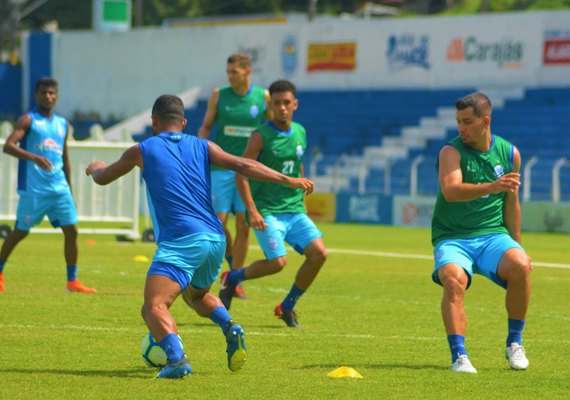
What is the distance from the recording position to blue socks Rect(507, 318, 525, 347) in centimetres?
927

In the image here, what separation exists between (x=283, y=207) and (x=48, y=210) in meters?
3.73

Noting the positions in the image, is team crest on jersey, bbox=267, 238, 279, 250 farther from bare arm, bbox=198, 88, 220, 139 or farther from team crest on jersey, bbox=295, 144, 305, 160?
bare arm, bbox=198, 88, 220, 139

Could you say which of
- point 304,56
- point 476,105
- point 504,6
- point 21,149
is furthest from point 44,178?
point 504,6

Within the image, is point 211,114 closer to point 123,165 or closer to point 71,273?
point 71,273

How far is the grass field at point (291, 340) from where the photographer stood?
8180 millimetres

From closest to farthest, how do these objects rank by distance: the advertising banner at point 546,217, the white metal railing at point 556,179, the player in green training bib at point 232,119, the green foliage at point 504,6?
the player in green training bib at point 232,119 → the white metal railing at point 556,179 → the advertising banner at point 546,217 → the green foliage at point 504,6

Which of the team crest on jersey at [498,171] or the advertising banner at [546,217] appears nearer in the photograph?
the team crest on jersey at [498,171]

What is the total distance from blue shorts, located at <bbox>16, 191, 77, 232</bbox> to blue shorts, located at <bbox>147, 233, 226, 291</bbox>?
19.8 feet

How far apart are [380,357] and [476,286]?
6837mm

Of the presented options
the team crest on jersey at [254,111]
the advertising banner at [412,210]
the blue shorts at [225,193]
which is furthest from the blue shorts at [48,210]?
the advertising banner at [412,210]

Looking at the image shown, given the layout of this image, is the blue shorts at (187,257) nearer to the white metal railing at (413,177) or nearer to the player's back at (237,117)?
the player's back at (237,117)

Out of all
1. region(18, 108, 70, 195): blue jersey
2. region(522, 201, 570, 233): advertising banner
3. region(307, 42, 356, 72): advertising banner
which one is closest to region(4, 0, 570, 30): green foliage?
region(307, 42, 356, 72): advertising banner

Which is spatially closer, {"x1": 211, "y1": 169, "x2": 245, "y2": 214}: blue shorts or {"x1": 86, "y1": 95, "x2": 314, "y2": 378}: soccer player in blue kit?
{"x1": 86, "y1": 95, "x2": 314, "y2": 378}: soccer player in blue kit

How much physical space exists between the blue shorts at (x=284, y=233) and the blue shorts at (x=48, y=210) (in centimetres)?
336
